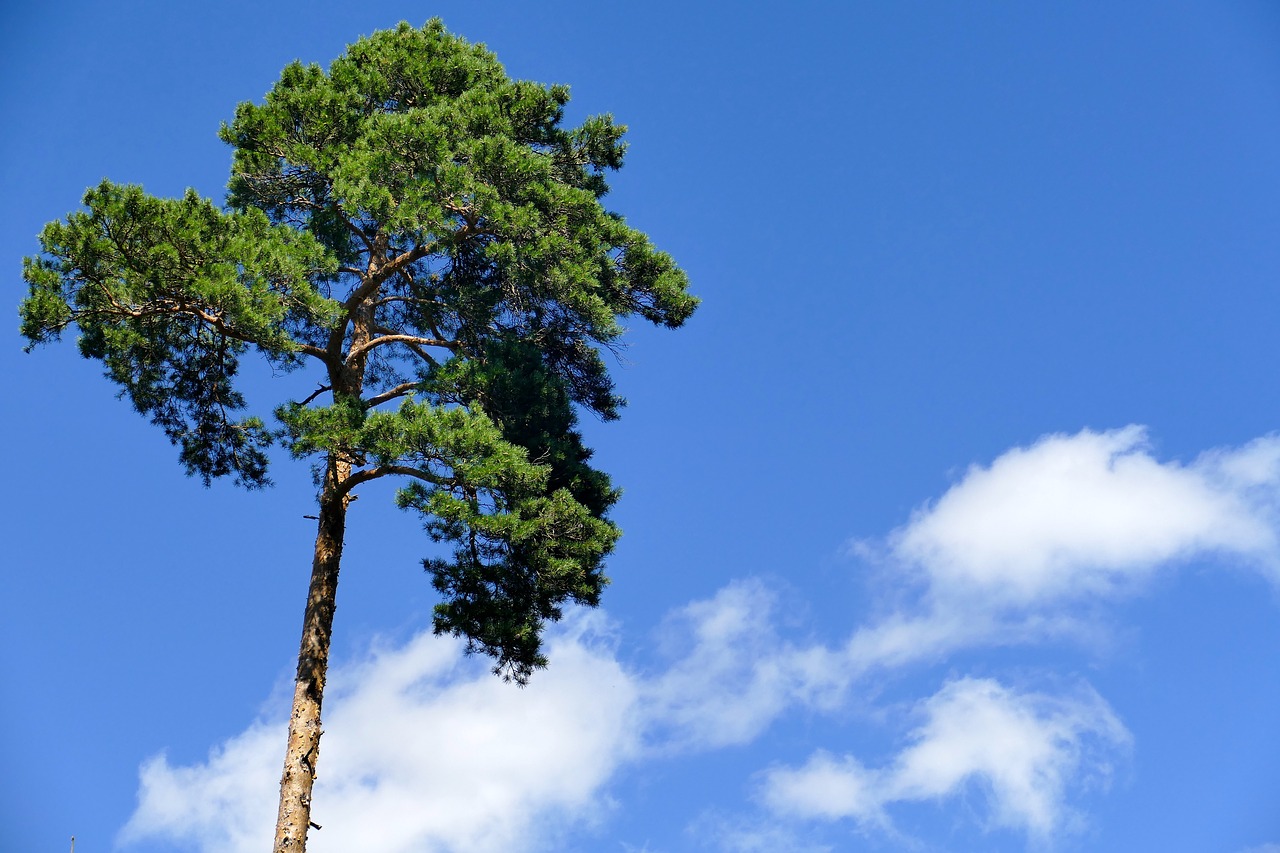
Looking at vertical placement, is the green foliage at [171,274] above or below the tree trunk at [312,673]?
above

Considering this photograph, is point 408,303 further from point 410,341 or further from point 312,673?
point 312,673

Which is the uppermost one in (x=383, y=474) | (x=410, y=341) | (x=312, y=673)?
(x=410, y=341)

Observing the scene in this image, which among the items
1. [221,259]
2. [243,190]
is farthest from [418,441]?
[243,190]

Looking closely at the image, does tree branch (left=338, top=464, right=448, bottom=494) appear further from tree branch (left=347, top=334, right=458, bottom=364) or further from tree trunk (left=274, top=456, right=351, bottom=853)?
tree branch (left=347, top=334, right=458, bottom=364)

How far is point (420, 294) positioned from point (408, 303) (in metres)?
1.13

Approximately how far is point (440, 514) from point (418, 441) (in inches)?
31.8

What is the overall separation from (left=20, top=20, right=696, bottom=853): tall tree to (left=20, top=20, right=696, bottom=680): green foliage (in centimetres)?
3

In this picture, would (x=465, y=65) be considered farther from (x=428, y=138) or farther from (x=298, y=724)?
(x=298, y=724)

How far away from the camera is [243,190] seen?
1322 centimetres

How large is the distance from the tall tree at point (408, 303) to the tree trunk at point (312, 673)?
0.08 feet

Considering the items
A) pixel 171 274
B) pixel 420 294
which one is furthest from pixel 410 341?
pixel 171 274

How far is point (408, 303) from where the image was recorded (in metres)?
14.6

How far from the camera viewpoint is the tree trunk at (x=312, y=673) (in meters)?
9.90

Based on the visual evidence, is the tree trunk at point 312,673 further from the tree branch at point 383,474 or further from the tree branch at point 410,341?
the tree branch at point 410,341
